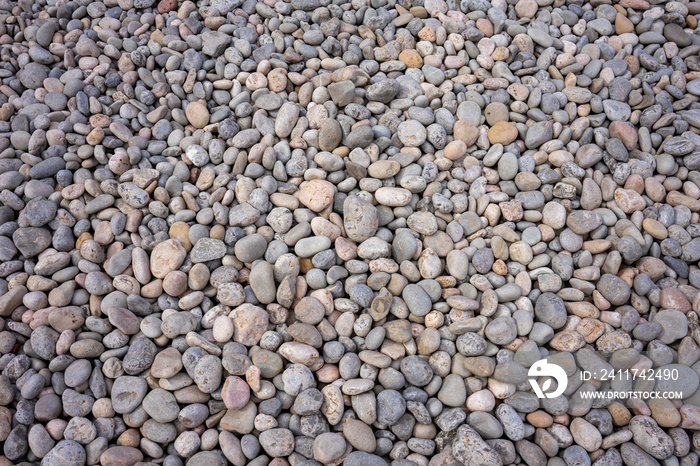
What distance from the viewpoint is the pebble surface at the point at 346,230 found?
1.85 m

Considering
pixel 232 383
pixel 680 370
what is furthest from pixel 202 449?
pixel 680 370

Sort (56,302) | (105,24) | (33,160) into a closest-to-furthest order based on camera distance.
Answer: (56,302) → (33,160) → (105,24)

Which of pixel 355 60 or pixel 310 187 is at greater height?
pixel 355 60

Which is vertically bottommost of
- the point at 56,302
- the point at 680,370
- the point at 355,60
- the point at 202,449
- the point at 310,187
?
the point at 202,449

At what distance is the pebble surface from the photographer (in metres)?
1.85

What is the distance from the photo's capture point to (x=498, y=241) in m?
2.26

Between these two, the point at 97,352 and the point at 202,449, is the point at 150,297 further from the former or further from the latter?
the point at 202,449

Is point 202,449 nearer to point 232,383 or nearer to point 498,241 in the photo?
point 232,383

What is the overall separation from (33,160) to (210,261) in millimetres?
1218

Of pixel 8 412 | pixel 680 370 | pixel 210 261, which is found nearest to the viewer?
pixel 8 412

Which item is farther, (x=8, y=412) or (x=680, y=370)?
(x=680, y=370)

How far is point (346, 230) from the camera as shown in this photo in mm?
2273

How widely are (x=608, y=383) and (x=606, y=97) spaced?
71.8 inches

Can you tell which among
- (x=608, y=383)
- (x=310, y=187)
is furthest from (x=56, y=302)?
(x=608, y=383)
